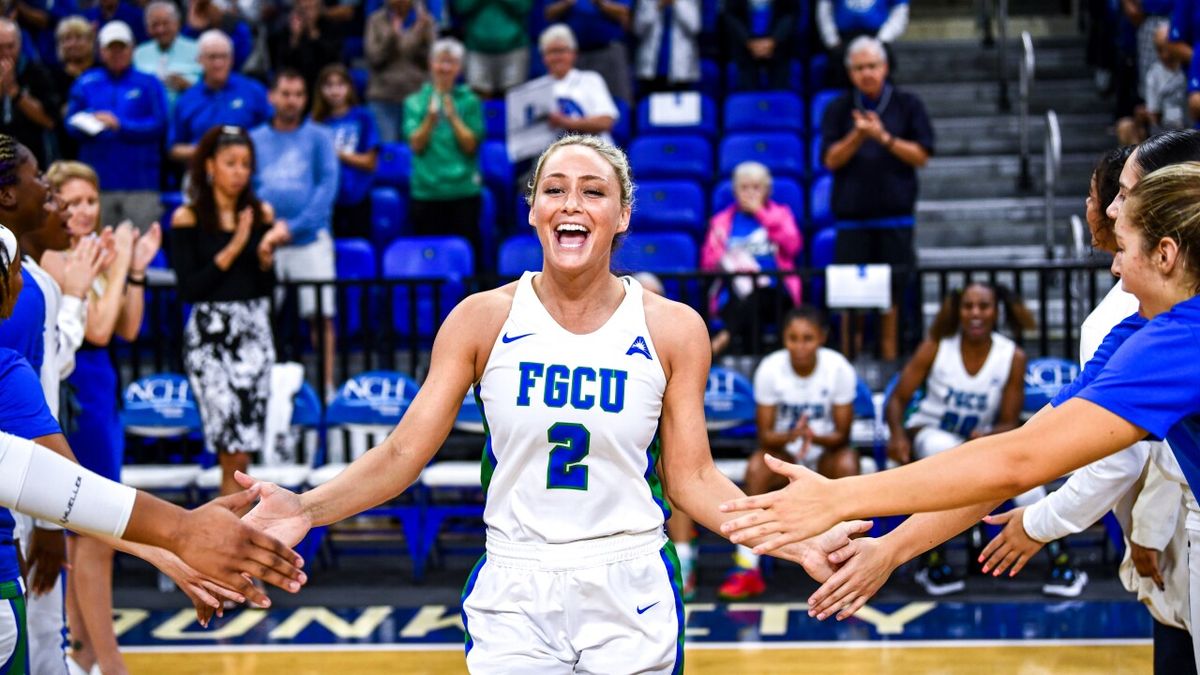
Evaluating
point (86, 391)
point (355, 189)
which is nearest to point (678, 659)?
point (86, 391)

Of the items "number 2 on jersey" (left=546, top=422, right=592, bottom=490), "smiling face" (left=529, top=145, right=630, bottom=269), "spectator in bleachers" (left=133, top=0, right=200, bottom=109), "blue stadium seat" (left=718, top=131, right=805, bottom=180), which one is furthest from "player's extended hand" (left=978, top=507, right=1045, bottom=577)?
"spectator in bleachers" (left=133, top=0, right=200, bottom=109)

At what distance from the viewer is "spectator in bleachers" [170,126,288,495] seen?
22.0 ft

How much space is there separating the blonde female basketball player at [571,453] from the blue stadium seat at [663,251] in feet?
17.5

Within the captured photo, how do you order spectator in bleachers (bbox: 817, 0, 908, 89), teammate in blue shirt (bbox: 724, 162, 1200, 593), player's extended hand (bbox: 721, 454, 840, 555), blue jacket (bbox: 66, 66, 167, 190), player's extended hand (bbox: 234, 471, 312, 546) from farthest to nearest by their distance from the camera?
spectator in bleachers (bbox: 817, 0, 908, 89) → blue jacket (bbox: 66, 66, 167, 190) → player's extended hand (bbox: 234, 471, 312, 546) → player's extended hand (bbox: 721, 454, 840, 555) → teammate in blue shirt (bbox: 724, 162, 1200, 593)

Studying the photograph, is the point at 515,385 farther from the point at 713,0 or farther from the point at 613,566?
the point at 713,0

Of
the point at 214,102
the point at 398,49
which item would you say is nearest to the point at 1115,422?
the point at 214,102

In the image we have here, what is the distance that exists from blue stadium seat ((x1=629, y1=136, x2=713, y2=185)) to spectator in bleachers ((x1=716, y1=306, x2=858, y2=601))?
9.20 ft

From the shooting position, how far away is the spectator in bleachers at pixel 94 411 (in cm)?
545

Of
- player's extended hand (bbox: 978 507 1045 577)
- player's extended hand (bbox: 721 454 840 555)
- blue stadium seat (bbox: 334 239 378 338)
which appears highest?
blue stadium seat (bbox: 334 239 378 338)

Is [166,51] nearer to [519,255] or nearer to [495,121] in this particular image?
[495,121]

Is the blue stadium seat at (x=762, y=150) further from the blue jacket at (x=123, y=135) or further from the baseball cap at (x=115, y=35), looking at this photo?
the baseball cap at (x=115, y=35)

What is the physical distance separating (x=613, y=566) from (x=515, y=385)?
0.47 meters

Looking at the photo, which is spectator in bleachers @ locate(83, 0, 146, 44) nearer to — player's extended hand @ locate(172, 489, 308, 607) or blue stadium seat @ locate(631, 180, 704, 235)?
blue stadium seat @ locate(631, 180, 704, 235)

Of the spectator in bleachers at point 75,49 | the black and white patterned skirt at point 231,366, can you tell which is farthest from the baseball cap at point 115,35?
the black and white patterned skirt at point 231,366
